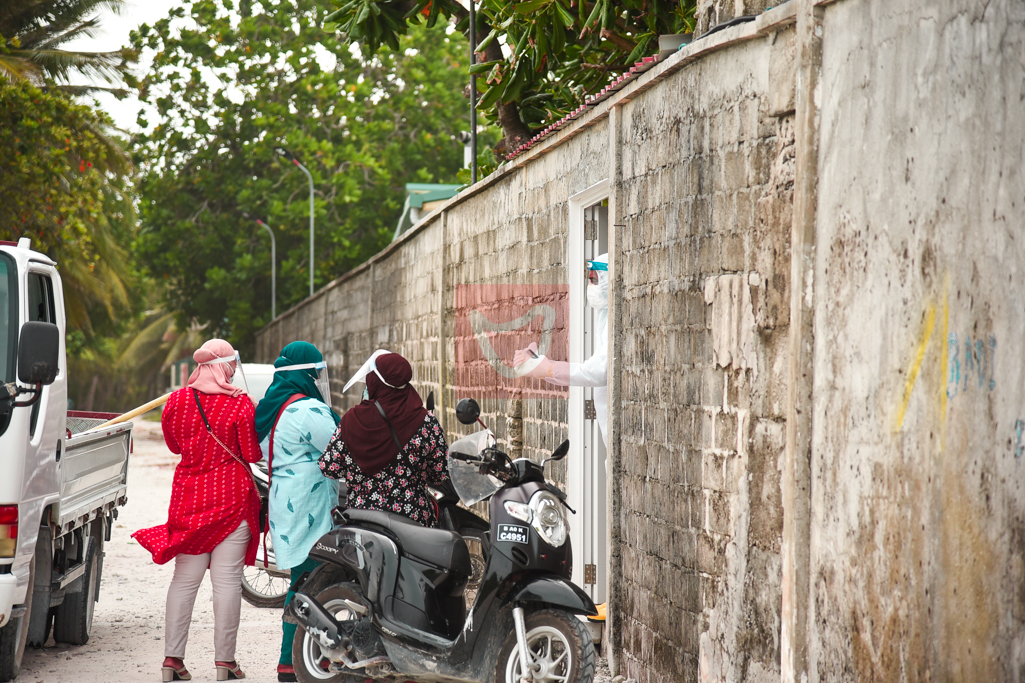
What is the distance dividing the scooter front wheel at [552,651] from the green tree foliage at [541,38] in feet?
15.7

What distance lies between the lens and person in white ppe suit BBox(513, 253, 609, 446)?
5.82 m

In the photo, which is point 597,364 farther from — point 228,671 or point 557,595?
point 228,671

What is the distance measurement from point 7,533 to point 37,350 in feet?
3.08

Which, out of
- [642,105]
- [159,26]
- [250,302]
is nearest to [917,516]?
[642,105]

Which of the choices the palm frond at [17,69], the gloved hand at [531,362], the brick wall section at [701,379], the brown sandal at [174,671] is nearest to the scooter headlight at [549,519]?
the brick wall section at [701,379]

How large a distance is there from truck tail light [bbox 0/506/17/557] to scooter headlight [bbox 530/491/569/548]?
8.50 ft

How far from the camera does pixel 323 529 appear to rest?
569 cm

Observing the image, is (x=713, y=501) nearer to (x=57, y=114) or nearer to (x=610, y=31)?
(x=610, y=31)

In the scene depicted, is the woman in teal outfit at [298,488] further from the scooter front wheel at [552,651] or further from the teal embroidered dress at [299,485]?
the scooter front wheel at [552,651]

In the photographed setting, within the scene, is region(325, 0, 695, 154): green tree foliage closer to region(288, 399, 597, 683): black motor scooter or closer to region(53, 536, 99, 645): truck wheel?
region(288, 399, 597, 683): black motor scooter

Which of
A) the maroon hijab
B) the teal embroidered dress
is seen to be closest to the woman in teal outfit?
the teal embroidered dress

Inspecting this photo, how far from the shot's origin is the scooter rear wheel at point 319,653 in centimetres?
513

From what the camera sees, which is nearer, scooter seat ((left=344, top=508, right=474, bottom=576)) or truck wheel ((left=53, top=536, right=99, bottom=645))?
scooter seat ((left=344, top=508, right=474, bottom=576))

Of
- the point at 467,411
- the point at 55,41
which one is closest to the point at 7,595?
the point at 467,411
